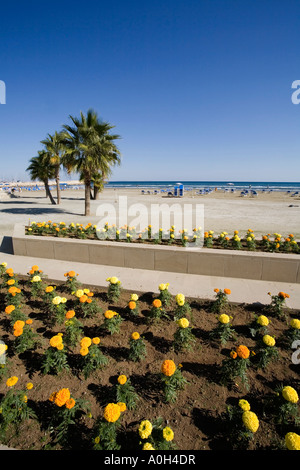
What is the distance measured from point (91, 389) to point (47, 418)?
531 millimetres

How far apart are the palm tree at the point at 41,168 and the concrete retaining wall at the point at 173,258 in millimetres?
18670

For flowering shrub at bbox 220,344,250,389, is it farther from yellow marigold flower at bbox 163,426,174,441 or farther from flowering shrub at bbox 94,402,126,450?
flowering shrub at bbox 94,402,126,450

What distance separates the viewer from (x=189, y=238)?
7.68 m

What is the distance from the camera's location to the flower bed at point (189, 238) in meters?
6.37

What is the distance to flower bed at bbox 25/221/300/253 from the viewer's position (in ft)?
20.9

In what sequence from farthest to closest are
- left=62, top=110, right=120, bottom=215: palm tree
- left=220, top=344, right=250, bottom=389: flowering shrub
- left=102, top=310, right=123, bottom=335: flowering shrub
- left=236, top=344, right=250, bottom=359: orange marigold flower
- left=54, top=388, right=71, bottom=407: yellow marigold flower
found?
left=62, top=110, right=120, bottom=215: palm tree
left=102, top=310, right=123, bottom=335: flowering shrub
left=220, top=344, right=250, bottom=389: flowering shrub
left=236, top=344, right=250, bottom=359: orange marigold flower
left=54, top=388, right=71, bottom=407: yellow marigold flower

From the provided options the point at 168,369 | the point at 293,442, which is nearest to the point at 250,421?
the point at 293,442

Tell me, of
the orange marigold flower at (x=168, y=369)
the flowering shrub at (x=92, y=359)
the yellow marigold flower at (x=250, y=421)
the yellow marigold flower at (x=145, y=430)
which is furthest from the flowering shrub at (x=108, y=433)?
the yellow marigold flower at (x=250, y=421)

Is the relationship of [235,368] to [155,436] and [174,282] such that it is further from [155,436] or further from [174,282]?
[174,282]

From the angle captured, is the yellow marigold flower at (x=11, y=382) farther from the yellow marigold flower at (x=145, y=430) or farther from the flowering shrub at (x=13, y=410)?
the yellow marigold flower at (x=145, y=430)

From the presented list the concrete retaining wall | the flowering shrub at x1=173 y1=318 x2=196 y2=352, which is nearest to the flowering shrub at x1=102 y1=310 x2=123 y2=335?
the flowering shrub at x1=173 y1=318 x2=196 y2=352

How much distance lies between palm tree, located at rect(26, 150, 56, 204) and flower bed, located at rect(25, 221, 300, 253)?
1712 cm

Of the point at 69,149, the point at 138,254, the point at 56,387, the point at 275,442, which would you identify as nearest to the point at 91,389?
the point at 56,387

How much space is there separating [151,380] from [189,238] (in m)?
5.32
